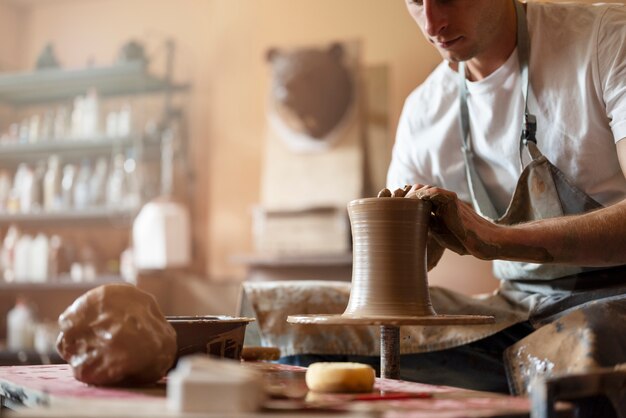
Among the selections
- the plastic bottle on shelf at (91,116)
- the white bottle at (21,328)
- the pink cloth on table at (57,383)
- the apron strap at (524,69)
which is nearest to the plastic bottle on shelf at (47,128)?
the plastic bottle on shelf at (91,116)

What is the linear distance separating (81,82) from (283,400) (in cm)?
449

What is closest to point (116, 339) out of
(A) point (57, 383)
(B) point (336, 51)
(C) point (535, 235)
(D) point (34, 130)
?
(A) point (57, 383)

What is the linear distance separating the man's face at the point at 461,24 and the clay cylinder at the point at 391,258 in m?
0.67

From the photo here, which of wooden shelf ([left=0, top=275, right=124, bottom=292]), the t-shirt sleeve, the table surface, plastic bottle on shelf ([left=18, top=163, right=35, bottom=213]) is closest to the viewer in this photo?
the table surface

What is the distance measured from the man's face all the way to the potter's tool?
667mm

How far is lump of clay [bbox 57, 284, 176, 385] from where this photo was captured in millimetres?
1229

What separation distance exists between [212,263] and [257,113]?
3.26 ft

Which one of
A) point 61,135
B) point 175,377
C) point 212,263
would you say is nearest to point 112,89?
point 61,135

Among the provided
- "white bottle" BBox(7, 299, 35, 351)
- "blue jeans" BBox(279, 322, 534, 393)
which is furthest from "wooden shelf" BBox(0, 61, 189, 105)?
"blue jeans" BBox(279, 322, 534, 393)

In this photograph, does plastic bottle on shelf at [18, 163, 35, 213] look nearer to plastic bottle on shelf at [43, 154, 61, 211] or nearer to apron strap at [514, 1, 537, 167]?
plastic bottle on shelf at [43, 154, 61, 211]

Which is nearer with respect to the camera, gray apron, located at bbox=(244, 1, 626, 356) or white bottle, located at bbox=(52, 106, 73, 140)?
gray apron, located at bbox=(244, 1, 626, 356)

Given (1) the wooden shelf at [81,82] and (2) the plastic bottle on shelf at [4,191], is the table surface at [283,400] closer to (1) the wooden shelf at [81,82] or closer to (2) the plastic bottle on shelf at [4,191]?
(1) the wooden shelf at [81,82]

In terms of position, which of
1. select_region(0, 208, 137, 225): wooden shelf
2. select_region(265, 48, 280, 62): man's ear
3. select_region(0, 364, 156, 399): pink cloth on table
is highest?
select_region(265, 48, 280, 62): man's ear

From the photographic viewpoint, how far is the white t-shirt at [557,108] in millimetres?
2010
